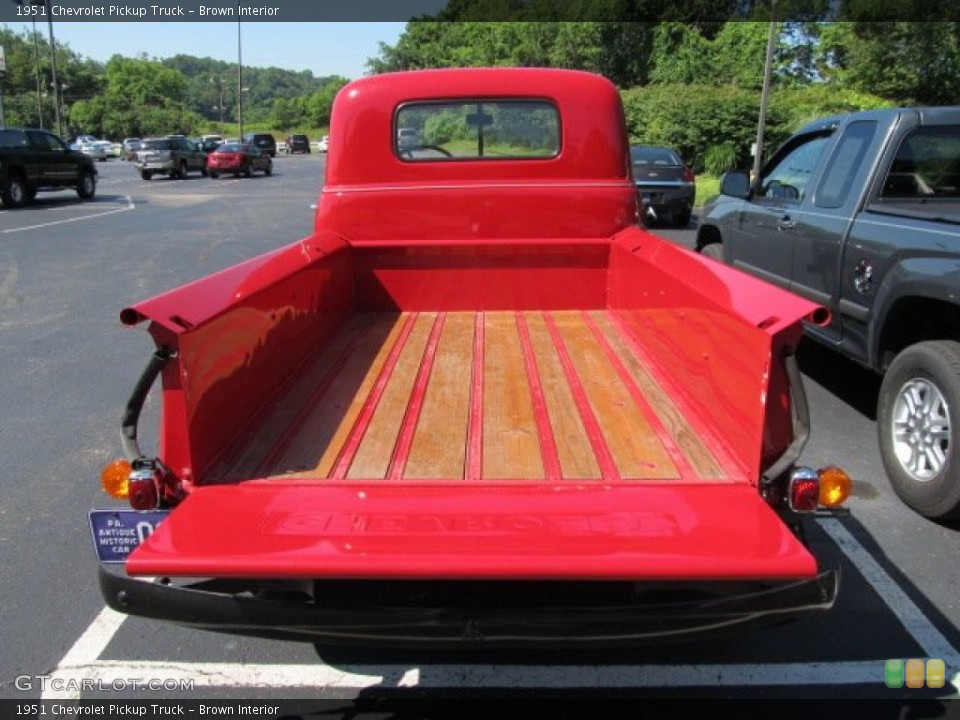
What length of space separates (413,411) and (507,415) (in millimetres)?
370

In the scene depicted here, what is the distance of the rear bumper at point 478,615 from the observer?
6.48 ft

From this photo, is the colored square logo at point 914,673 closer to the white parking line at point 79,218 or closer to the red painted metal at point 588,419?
the red painted metal at point 588,419

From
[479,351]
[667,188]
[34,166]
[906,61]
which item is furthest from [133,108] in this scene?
[479,351]

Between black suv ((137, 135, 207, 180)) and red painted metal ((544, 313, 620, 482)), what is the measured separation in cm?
3216

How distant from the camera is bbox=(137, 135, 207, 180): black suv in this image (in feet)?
105

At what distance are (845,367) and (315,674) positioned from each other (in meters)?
5.11

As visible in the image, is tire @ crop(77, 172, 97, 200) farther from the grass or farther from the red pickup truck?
the red pickup truck

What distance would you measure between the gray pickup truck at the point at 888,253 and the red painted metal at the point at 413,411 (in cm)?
239

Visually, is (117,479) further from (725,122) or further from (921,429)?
(725,122)

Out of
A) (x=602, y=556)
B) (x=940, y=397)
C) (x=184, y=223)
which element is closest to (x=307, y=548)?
(x=602, y=556)

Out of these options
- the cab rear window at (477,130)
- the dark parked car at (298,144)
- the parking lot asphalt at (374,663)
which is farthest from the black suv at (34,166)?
the dark parked car at (298,144)

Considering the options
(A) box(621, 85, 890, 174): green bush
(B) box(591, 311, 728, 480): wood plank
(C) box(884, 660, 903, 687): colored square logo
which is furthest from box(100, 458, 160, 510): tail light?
(A) box(621, 85, 890, 174): green bush

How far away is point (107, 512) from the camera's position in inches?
85.2

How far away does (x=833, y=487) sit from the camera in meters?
2.20
